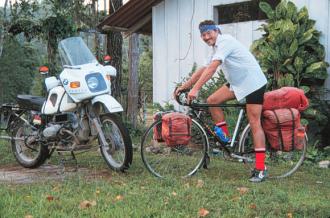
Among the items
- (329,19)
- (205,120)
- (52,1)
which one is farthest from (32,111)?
(52,1)

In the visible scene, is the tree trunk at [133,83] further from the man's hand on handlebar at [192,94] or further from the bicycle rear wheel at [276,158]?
the man's hand on handlebar at [192,94]

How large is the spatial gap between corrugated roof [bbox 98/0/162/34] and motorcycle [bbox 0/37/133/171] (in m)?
5.32

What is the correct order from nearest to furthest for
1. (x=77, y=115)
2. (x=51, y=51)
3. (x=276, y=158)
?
(x=77, y=115), (x=276, y=158), (x=51, y=51)

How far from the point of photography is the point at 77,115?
6754mm

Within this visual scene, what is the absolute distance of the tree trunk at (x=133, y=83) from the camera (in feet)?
47.3

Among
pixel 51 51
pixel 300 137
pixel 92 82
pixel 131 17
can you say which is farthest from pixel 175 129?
pixel 51 51

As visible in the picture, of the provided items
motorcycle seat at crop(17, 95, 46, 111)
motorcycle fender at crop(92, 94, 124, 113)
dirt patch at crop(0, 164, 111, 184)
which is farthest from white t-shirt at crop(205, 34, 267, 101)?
motorcycle seat at crop(17, 95, 46, 111)

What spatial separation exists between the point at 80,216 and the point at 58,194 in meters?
0.88

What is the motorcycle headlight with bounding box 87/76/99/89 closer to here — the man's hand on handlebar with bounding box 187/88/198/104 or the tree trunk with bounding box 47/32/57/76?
the man's hand on handlebar with bounding box 187/88/198/104

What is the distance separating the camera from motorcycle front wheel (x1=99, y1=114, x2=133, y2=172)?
6.23 m

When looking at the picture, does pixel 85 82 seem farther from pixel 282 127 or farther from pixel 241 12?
pixel 241 12

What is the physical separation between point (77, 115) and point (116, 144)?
696 mm

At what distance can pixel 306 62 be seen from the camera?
30.4 ft

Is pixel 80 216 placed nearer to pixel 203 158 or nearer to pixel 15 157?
pixel 203 158
